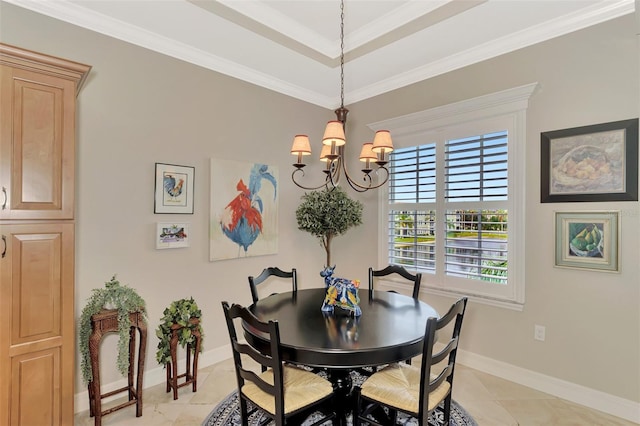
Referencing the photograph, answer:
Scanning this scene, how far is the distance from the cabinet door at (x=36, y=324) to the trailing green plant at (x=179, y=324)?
66cm

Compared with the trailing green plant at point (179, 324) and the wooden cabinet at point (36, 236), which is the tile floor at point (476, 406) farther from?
the wooden cabinet at point (36, 236)

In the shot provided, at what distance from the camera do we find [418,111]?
11.4 feet

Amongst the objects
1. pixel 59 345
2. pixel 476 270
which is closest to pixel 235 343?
pixel 59 345

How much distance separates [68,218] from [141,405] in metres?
1.43

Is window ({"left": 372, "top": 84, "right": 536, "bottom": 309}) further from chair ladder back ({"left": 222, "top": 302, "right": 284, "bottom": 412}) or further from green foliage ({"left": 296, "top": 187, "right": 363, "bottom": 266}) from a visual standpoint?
chair ladder back ({"left": 222, "top": 302, "right": 284, "bottom": 412})

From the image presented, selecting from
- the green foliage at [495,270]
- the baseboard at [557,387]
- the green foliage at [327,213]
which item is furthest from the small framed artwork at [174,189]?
the baseboard at [557,387]

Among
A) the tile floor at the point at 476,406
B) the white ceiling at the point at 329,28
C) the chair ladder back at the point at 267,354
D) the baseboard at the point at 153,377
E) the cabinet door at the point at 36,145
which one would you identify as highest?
the white ceiling at the point at 329,28

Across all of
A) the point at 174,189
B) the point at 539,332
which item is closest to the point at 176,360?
the point at 174,189

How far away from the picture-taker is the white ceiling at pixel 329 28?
2410 millimetres

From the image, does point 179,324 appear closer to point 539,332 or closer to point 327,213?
point 327,213

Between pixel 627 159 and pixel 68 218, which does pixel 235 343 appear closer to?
pixel 68 218

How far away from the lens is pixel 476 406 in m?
2.45

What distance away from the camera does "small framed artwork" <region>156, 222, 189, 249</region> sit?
110 inches

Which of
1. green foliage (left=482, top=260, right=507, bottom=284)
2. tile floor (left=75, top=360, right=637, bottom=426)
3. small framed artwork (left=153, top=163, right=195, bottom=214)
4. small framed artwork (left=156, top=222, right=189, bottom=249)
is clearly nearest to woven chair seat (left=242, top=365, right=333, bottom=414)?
tile floor (left=75, top=360, right=637, bottom=426)
